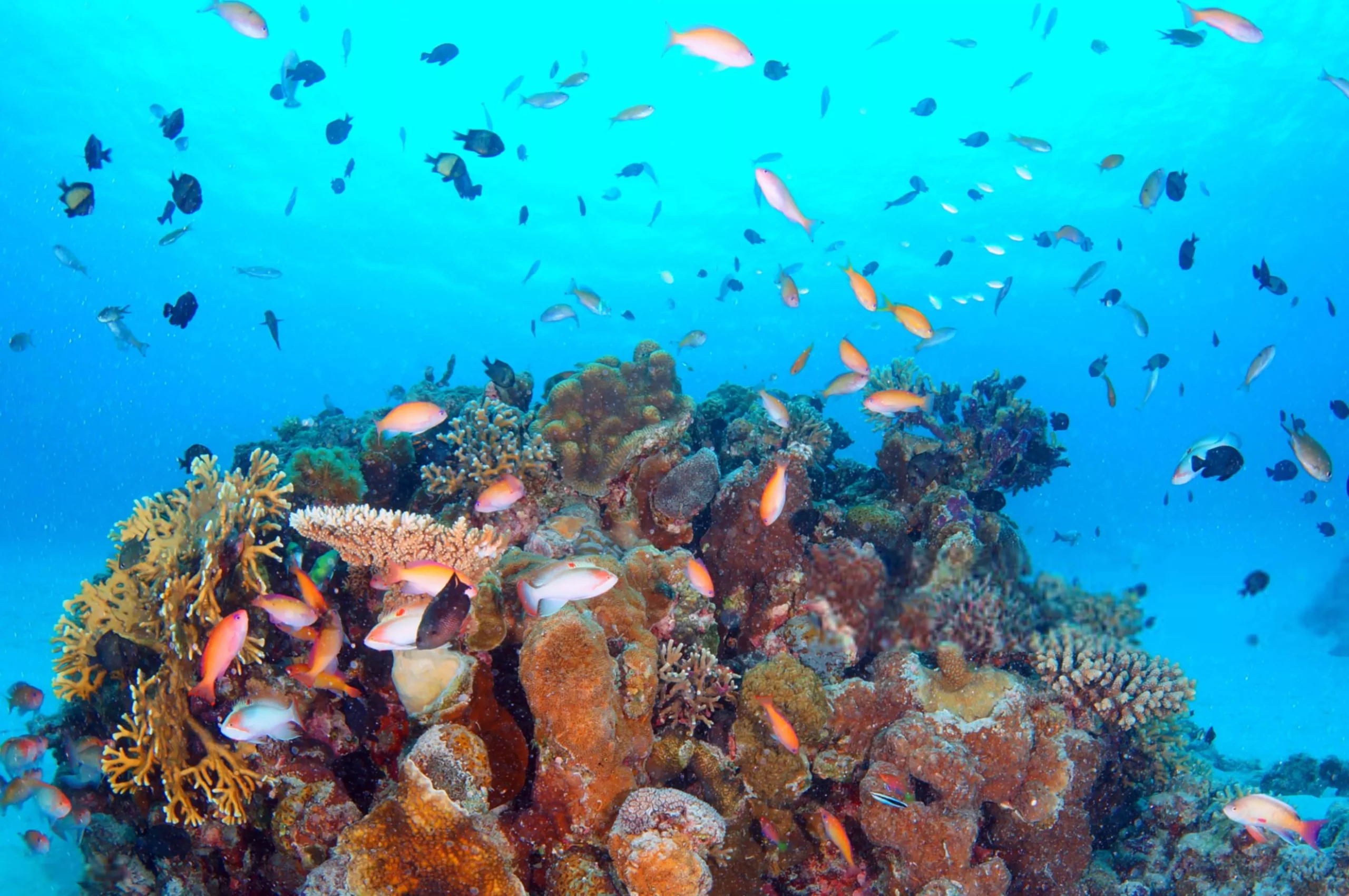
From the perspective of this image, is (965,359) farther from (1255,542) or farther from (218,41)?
(218,41)

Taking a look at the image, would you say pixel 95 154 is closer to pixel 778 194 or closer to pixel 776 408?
pixel 778 194

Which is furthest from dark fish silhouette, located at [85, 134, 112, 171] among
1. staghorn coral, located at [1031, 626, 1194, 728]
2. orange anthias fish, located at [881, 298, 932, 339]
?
staghorn coral, located at [1031, 626, 1194, 728]

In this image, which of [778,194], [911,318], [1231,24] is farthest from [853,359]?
[1231,24]

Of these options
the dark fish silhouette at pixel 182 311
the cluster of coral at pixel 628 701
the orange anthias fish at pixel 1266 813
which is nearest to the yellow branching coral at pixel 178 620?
the cluster of coral at pixel 628 701

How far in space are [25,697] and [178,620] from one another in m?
3.90

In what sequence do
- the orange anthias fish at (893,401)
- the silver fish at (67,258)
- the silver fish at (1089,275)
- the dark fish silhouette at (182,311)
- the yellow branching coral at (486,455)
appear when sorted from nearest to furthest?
the orange anthias fish at (893,401)
the yellow branching coral at (486,455)
the dark fish silhouette at (182,311)
the silver fish at (1089,275)
the silver fish at (67,258)

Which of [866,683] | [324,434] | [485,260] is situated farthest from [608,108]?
[866,683]

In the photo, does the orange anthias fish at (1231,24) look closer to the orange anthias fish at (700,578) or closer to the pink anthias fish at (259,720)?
the orange anthias fish at (700,578)

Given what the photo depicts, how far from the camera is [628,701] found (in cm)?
380

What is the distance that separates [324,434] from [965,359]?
218 ft

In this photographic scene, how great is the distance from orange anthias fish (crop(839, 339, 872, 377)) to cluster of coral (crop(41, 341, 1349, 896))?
1.00 m

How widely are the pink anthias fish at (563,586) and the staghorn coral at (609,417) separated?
2898mm

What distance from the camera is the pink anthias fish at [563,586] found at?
3236 mm

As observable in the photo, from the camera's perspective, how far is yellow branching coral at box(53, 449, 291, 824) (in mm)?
3730
